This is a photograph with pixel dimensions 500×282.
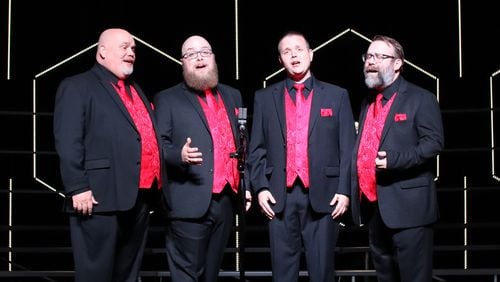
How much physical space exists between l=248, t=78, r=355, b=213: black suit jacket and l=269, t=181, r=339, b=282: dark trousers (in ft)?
0.13

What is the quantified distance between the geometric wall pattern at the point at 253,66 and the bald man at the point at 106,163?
5.40 ft

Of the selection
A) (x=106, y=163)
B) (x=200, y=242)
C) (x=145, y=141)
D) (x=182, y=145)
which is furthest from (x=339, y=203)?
(x=106, y=163)

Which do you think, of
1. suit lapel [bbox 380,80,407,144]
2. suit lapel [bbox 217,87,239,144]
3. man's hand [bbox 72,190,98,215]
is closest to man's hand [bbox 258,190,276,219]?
suit lapel [bbox 217,87,239,144]

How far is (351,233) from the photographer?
5.32 metres

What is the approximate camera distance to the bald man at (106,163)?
10.9 feet

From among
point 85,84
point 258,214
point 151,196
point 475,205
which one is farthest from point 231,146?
point 475,205

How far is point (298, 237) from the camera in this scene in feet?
11.9

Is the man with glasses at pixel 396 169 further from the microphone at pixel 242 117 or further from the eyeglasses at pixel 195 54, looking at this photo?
the eyeglasses at pixel 195 54

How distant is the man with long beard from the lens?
144 inches

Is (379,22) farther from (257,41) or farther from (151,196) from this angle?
(151,196)

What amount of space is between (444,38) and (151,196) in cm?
231

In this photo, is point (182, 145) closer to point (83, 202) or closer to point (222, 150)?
point (222, 150)

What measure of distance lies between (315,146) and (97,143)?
0.85m

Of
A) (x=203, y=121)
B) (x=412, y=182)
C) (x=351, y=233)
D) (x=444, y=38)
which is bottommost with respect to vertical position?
(x=351, y=233)
